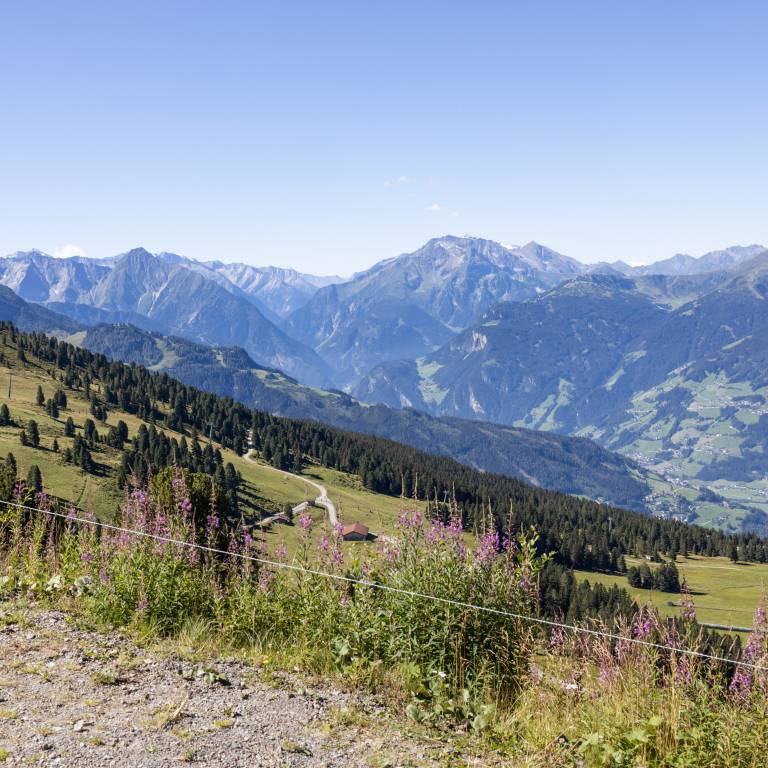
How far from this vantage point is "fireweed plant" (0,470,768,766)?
26.9 feet

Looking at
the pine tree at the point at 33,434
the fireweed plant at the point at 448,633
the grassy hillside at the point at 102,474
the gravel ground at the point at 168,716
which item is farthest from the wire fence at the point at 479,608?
the pine tree at the point at 33,434

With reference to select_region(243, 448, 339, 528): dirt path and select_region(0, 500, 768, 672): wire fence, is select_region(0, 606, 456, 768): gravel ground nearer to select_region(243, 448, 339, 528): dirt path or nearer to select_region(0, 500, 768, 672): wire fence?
select_region(0, 500, 768, 672): wire fence

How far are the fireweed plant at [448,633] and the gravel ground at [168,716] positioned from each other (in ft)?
3.11

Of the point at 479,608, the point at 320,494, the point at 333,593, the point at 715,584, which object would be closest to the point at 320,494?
the point at 320,494

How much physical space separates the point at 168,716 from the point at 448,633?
14.8ft

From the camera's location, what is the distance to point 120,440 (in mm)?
160125

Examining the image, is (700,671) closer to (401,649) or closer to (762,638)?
(762,638)

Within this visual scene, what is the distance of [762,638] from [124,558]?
1173 centimetres

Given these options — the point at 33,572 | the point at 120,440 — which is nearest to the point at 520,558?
the point at 33,572

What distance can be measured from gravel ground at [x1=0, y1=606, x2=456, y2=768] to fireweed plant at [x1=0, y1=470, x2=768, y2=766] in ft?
3.11

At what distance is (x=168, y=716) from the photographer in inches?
337

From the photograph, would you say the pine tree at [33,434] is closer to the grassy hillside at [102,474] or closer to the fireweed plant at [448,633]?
the grassy hillside at [102,474]

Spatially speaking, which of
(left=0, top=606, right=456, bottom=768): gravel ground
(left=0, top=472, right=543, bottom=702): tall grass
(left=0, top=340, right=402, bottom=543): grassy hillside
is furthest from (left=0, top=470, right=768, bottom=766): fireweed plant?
(left=0, top=340, right=402, bottom=543): grassy hillside

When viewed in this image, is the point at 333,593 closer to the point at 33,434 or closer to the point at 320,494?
the point at 33,434
